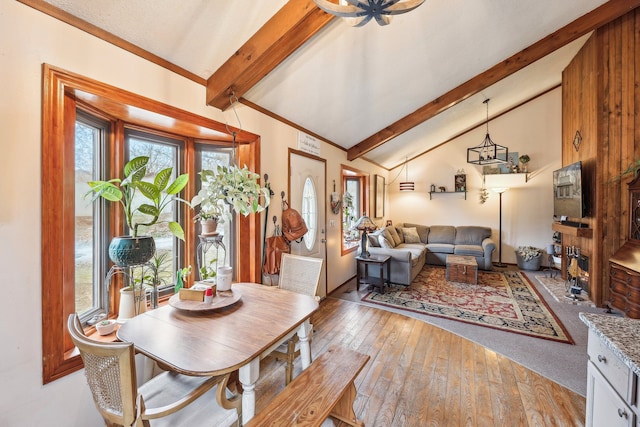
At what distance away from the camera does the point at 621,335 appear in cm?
100

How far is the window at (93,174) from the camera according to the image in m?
1.23

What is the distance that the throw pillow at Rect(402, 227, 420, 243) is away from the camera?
610 centimetres

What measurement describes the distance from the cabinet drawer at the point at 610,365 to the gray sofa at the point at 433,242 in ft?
10.6

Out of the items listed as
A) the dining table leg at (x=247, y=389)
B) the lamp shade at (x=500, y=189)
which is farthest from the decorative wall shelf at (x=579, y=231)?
the dining table leg at (x=247, y=389)

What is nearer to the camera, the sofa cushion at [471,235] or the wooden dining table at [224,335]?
the wooden dining table at [224,335]

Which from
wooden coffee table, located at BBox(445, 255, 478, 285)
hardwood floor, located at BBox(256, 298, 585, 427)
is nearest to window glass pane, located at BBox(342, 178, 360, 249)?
wooden coffee table, located at BBox(445, 255, 478, 285)

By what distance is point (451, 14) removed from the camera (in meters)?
2.19

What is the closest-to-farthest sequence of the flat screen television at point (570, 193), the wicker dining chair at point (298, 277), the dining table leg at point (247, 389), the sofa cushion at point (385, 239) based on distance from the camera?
the dining table leg at point (247, 389) → the wicker dining chair at point (298, 277) → the flat screen television at point (570, 193) → the sofa cushion at point (385, 239)

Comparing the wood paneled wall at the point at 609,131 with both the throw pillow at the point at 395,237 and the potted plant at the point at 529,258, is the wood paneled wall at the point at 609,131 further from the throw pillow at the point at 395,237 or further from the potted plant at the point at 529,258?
the throw pillow at the point at 395,237

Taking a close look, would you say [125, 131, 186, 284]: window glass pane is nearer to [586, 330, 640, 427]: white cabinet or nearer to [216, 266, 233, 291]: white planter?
[216, 266, 233, 291]: white planter

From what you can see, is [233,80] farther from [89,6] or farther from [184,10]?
[89,6]

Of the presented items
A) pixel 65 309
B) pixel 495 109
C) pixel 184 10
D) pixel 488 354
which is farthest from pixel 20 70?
pixel 495 109

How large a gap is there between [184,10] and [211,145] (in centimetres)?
108

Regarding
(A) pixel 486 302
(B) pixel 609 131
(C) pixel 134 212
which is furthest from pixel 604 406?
(B) pixel 609 131
